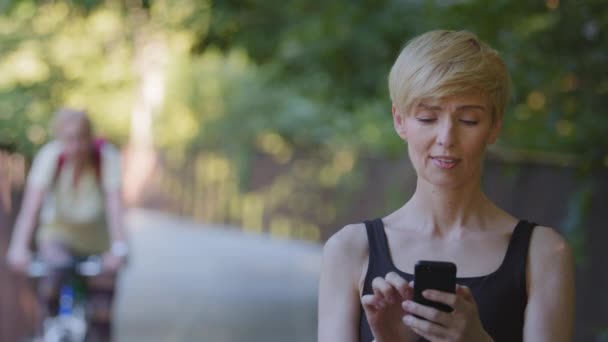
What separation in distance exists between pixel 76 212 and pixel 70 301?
0.56 m

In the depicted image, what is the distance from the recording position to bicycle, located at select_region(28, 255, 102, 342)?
687 cm

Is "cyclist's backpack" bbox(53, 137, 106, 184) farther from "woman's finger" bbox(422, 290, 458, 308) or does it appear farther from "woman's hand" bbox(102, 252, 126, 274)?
"woman's finger" bbox(422, 290, 458, 308)

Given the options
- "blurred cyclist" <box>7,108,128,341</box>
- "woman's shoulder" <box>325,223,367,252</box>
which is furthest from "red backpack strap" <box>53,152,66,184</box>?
"woman's shoulder" <box>325,223,367,252</box>

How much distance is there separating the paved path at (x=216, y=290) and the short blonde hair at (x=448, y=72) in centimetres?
857

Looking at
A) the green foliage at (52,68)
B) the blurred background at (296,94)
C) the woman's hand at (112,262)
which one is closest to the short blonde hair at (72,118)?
the woman's hand at (112,262)

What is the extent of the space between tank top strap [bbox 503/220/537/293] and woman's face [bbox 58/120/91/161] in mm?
4517

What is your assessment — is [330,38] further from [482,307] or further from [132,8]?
[482,307]

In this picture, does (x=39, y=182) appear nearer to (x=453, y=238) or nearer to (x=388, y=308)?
(x=453, y=238)

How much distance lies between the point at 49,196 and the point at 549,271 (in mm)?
5052

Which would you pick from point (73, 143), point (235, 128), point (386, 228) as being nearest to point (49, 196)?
point (73, 143)

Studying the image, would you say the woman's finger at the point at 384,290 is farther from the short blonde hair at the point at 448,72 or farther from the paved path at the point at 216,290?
the paved path at the point at 216,290

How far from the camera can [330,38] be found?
974cm

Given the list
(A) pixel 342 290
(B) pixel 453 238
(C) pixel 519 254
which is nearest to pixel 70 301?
(A) pixel 342 290

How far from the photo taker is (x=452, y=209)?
2.61 metres
